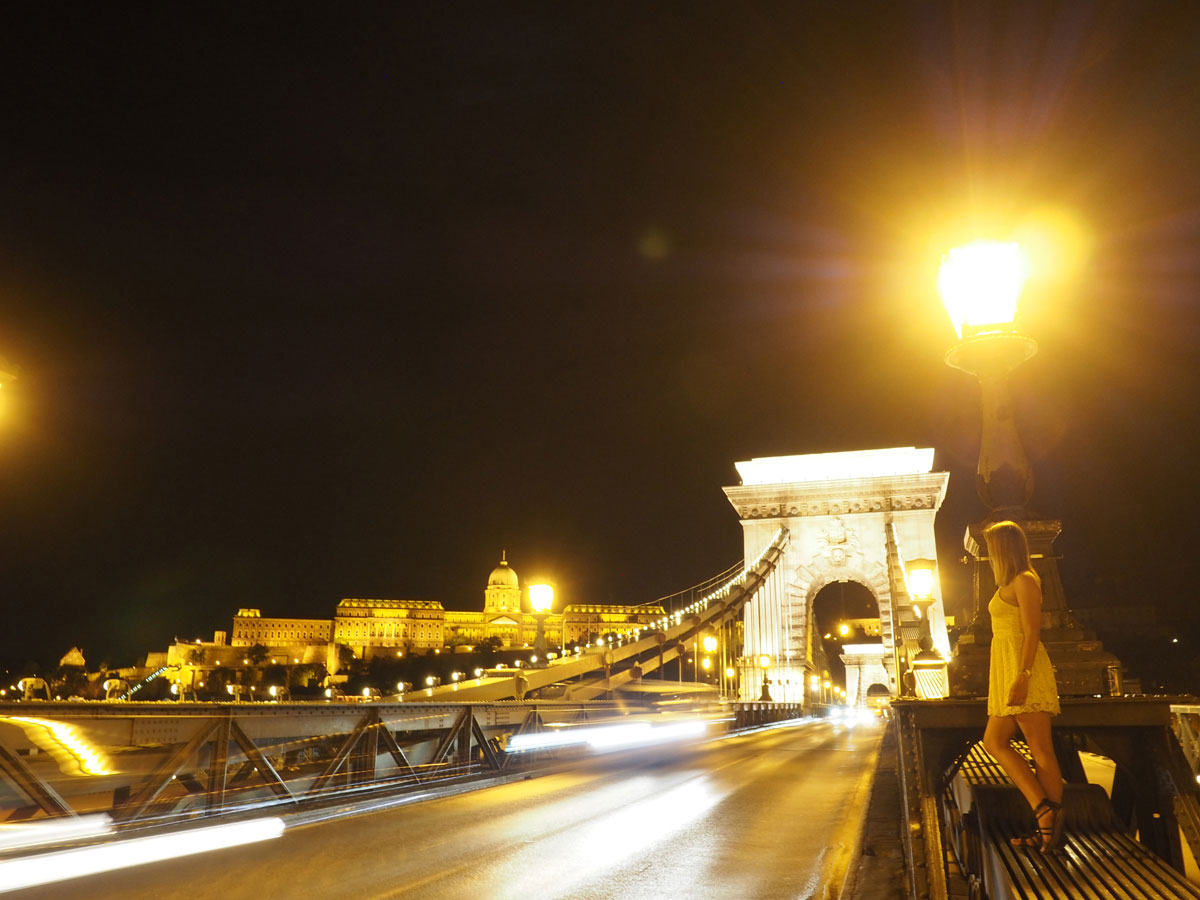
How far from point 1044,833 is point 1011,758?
0.97 ft

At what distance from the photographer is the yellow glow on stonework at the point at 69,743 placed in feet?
22.1

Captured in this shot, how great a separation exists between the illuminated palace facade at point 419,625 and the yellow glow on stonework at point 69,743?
488 ft

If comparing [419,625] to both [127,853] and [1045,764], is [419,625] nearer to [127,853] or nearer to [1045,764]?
[127,853]

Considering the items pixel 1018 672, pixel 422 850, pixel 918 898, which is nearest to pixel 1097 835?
pixel 1018 672

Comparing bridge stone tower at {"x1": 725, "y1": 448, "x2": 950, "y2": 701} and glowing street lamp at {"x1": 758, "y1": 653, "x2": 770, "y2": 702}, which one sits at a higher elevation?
bridge stone tower at {"x1": 725, "y1": 448, "x2": 950, "y2": 701}

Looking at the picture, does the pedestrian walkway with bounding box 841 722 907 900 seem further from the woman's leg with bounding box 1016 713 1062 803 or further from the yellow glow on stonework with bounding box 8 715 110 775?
the yellow glow on stonework with bounding box 8 715 110 775

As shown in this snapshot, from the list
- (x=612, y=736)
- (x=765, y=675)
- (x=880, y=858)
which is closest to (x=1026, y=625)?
(x=880, y=858)

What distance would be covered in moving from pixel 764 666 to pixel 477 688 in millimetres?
30604

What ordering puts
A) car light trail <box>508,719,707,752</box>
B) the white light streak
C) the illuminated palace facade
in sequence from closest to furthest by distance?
1. the white light streak
2. car light trail <box>508,719,707,752</box>
3. the illuminated palace facade

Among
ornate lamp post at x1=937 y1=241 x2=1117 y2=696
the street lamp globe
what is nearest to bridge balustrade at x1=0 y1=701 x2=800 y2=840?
ornate lamp post at x1=937 y1=241 x2=1117 y2=696

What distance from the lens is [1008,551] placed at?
4250mm

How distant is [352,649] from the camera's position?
158m

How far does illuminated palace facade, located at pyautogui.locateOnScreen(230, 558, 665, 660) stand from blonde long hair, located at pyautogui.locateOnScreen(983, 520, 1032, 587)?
15228cm

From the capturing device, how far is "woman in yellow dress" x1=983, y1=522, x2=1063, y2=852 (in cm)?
362
